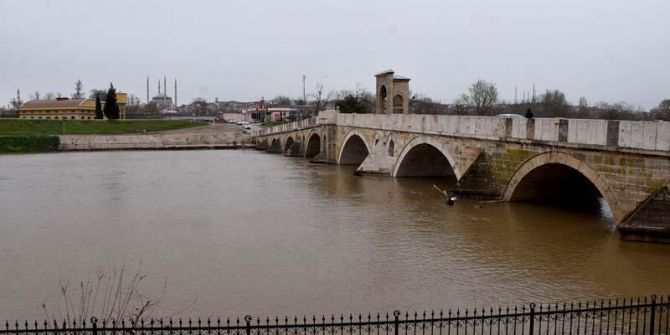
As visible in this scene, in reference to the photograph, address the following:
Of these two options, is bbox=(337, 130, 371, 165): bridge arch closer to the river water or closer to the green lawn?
the river water

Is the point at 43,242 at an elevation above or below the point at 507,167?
below

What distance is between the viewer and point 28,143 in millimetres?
45562

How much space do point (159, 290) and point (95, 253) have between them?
3230 mm

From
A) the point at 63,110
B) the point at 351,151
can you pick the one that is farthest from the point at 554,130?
the point at 63,110

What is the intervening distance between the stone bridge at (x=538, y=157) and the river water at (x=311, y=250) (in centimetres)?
72

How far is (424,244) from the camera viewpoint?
43.4 ft

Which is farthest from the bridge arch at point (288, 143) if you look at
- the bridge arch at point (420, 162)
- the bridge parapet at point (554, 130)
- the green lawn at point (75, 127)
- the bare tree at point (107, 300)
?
the bare tree at point (107, 300)

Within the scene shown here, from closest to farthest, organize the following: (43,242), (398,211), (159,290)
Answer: (159,290) < (43,242) < (398,211)

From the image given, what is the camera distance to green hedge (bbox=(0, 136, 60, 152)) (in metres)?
44.7

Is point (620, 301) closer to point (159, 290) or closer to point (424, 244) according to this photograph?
point (424, 244)

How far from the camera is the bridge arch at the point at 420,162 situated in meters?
24.2

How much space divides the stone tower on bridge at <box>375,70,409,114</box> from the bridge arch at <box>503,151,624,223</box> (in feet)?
43.3

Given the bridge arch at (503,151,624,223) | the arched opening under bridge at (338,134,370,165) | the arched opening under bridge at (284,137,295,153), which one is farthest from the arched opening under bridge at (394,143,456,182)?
the arched opening under bridge at (284,137,295,153)

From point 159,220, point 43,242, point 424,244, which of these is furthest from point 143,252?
point 424,244
